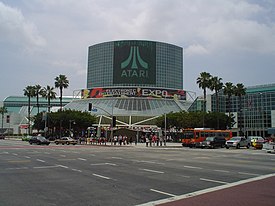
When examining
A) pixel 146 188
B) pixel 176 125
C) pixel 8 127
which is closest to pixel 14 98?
pixel 8 127

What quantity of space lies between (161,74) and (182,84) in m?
15.1

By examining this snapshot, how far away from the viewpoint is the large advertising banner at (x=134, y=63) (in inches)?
5273

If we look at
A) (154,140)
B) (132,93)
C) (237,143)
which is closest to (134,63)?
(132,93)

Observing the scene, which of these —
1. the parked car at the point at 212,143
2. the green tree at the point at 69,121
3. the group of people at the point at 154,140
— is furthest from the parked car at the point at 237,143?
the green tree at the point at 69,121

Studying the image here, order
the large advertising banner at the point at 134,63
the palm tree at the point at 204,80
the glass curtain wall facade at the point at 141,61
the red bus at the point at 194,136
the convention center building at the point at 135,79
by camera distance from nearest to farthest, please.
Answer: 1. the red bus at the point at 194,136
2. the palm tree at the point at 204,80
3. the convention center building at the point at 135,79
4. the large advertising banner at the point at 134,63
5. the glass curtain wall facade at the point at 141,61

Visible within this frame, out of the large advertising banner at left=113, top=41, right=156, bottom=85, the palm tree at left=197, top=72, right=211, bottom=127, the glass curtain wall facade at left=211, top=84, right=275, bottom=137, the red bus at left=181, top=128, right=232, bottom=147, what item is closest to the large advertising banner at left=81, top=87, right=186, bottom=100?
the large advertising banner at left=113, top=41, right=156, bottom=85

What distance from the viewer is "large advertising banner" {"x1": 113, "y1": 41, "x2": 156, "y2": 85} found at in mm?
133925

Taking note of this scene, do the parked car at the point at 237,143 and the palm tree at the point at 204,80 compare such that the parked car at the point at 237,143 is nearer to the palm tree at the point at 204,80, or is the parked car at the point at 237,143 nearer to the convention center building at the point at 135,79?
the palm tree at the point at 204,80

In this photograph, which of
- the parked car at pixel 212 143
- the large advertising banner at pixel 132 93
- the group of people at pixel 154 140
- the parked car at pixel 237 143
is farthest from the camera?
the large advertising banner at pixel 132 93

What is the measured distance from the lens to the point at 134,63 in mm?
134875

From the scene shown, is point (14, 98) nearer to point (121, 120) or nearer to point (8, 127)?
point (8, 127)

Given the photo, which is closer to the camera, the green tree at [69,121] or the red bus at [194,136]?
the red bus at [194,136]

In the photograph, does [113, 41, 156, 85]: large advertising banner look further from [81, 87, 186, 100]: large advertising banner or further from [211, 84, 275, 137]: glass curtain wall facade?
[211, 84, 275, 137]: glass curtain wall facade

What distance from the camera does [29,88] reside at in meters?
97.4
